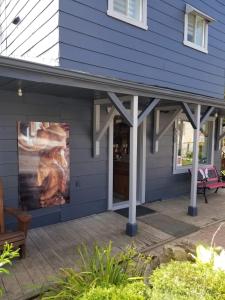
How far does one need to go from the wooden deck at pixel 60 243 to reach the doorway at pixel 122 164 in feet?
2.36

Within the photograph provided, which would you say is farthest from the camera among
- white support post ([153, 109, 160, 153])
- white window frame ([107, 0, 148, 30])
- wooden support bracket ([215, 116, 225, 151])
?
wooden support bracket ([215, 116, 225, 151])

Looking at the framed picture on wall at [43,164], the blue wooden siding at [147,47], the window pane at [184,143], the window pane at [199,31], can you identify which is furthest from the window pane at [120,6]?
the window pane at [184,143]

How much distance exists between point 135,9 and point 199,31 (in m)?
2.25

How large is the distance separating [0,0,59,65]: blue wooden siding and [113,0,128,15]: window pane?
4.03ft

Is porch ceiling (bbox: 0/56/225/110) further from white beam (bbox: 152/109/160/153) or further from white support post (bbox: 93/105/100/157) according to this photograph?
white beam (bbox: 152/109/160/153)

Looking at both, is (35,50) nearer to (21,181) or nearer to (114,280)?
(21,181)

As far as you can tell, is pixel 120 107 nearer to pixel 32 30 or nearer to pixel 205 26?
pixel 32 30

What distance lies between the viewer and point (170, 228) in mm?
4320

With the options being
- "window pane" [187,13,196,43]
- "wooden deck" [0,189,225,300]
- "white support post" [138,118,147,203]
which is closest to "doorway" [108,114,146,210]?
"white support post" [138,118,147,203]

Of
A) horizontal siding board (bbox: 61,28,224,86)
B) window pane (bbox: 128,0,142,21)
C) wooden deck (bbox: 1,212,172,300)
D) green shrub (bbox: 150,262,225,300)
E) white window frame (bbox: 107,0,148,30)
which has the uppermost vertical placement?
window pane (bbox: 128,0,142,21)

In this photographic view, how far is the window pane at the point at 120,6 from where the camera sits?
448 cm

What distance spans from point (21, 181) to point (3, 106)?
1185mm

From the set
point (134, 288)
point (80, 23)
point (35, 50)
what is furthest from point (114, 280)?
point (35, 50)

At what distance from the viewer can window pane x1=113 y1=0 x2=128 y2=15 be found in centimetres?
448
